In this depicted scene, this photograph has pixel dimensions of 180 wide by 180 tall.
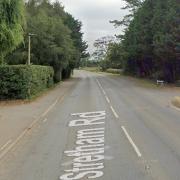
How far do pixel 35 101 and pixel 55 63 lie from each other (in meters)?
31.0

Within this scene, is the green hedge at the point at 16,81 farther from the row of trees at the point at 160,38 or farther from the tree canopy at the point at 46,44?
the row of trees at the point at 160,38

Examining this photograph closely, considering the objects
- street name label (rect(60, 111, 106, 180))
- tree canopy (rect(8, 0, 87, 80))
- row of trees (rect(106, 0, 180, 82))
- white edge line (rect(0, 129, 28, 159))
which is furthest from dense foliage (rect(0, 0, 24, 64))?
row of trees (rect(106, 0, 180, 82))

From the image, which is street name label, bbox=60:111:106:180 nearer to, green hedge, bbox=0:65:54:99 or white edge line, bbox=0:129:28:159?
white edge line, bbox=0:129:28:159

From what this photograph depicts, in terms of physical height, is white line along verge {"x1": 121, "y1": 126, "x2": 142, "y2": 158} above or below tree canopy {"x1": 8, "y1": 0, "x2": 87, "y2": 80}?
below

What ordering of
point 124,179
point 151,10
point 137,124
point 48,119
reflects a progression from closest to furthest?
1. point 124,179
2. point 137,124
3. point 48,119
4. point 151,10

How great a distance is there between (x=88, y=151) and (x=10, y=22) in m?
19.3

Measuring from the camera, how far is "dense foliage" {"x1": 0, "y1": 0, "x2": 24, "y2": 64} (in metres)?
32.1

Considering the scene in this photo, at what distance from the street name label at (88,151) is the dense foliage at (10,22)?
930cm

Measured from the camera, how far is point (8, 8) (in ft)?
107

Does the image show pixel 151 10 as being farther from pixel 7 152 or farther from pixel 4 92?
pixel 7 152

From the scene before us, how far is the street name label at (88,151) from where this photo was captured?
11.8 metres

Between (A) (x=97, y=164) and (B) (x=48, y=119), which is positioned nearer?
(A) (x=97, y=164)

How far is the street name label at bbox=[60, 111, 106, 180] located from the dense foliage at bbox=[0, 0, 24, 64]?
9300 millimetres

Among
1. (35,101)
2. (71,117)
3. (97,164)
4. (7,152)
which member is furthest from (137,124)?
(35,101)
